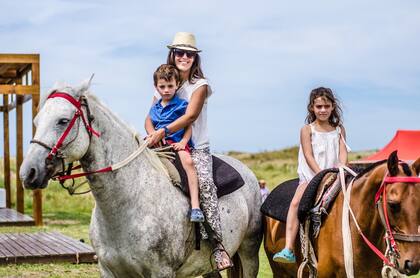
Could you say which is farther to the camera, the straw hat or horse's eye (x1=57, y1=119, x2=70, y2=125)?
the straw hat

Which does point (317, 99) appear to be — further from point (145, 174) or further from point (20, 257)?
point (20, 257)

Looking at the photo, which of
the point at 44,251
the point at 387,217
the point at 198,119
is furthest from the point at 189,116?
the point at 44,251

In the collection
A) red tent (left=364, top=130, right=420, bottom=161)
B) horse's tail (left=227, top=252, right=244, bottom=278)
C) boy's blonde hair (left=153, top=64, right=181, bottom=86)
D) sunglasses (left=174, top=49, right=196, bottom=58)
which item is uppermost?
sunglasses (left=174, top=49, right=196, bottom=58)

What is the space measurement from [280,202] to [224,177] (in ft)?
1.91

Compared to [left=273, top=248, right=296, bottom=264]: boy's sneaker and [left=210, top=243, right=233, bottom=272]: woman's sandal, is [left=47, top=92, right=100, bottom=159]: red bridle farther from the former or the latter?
[left=273, top=248, right=296, bottom=264]: boy's sneaker

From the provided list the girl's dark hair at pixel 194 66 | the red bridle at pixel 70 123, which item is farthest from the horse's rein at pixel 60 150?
the girl's dark hair at pixel 194 66

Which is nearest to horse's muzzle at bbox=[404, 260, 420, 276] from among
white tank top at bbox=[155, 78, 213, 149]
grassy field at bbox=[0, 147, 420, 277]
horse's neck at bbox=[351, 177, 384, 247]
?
horse's neck at bbox=[351, 177, 384, 247]

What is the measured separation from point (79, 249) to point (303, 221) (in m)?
6.01

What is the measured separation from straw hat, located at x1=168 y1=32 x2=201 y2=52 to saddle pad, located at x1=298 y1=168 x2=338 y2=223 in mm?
1459

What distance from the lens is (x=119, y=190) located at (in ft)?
16.3

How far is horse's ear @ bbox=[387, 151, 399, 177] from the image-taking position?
4.46m

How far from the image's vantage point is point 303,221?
5.54 meters

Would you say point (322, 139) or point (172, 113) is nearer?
point (172, 113)

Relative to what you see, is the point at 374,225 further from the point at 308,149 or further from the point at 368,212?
the point at 308,149
